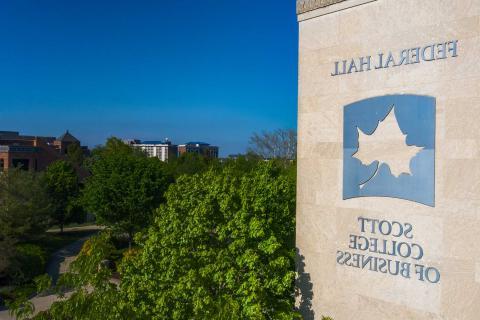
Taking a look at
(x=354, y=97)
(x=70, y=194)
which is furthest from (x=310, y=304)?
(x=70, y=194)

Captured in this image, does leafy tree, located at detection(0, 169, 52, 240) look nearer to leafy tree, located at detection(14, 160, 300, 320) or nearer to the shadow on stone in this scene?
leafy tree, located at detection(14, 160, 300, 320)

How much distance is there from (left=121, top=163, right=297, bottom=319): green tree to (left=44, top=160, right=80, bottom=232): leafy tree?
2806 centimetres

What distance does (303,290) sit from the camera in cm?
1146

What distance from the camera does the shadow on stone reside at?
1132 cm

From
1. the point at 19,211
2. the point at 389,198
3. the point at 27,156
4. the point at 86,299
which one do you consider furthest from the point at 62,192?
the point at 389,198

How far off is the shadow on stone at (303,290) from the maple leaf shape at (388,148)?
277 cm

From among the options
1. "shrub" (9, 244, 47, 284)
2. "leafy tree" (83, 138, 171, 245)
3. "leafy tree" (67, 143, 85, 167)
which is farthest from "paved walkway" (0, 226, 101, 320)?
"leafy tree" (67, 143, 85, 167)

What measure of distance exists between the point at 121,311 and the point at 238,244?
3174 mm

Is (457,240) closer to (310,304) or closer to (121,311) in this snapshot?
(310,304)

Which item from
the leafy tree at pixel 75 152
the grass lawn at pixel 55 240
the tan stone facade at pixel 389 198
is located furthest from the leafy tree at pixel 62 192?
the leafy tree at pixel 75 152

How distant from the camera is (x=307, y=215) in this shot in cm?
1136

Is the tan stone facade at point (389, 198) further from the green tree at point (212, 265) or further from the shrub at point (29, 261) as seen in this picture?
the shrub at point (29, 261)

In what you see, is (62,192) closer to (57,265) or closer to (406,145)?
(57,265)

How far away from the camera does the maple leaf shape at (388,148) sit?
31.2ft
